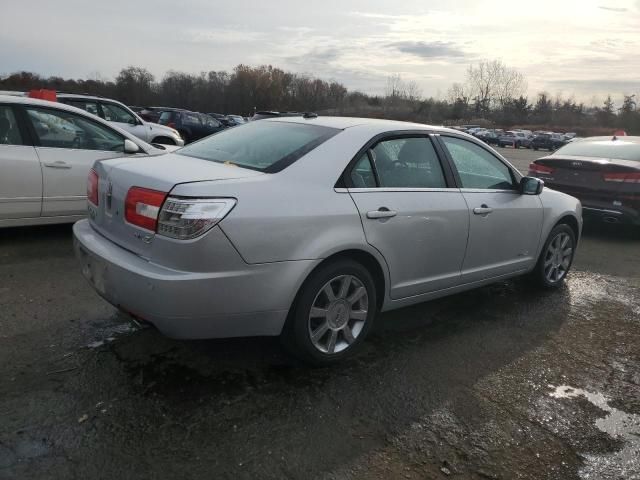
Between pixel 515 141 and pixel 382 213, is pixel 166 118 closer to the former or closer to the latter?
pixel 382 213

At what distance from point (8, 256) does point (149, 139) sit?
781 cm

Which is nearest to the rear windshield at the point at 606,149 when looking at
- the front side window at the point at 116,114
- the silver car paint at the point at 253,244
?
the silver car paint at the point at 253,244

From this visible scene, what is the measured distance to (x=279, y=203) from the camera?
296 cm

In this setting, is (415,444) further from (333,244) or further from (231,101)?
(231,101)

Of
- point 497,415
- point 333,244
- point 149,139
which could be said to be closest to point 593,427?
point 497,415

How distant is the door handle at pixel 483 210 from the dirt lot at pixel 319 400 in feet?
2.93

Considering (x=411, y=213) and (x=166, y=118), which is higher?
(x=166, y=118)

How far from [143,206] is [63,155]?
3356 millimetres

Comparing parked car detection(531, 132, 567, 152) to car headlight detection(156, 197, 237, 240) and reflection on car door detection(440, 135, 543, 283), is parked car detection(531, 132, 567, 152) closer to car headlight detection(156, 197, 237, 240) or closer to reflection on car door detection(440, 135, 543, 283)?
reflection on car door detection(440, 135, 543, 283)

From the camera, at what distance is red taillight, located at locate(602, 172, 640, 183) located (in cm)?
734

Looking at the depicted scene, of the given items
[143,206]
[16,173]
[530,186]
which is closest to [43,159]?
[16,173]

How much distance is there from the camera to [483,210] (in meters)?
4.14

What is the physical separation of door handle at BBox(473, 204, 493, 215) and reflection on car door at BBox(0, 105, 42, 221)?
4318 millimetres

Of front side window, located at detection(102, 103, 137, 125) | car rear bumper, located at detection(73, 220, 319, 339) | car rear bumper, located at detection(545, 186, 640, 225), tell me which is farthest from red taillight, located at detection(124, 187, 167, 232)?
front side window, located at detection(102, 103, 137, 125)
